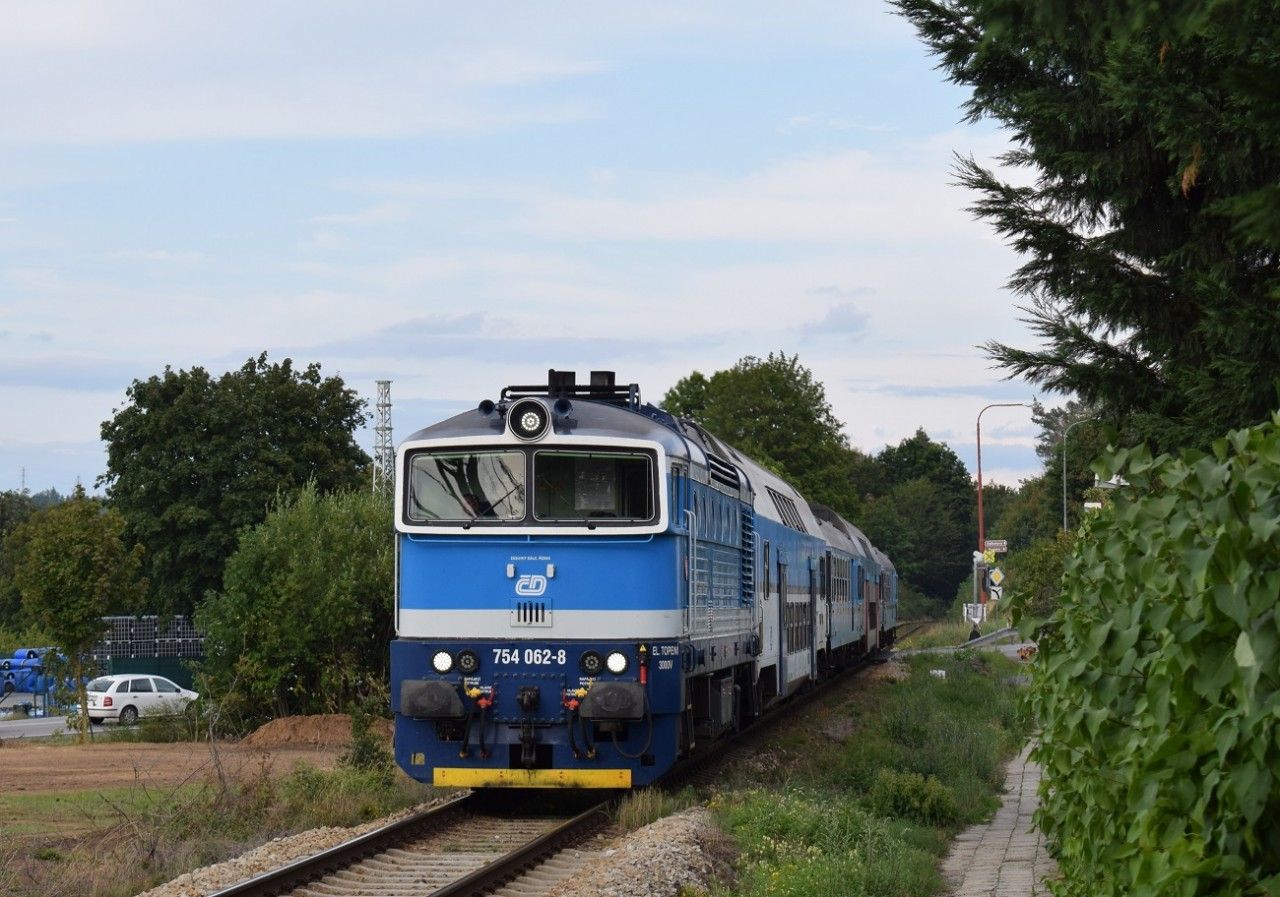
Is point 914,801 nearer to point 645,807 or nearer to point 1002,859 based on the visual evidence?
point 1002,859

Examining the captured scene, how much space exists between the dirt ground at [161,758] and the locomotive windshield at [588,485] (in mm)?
5119

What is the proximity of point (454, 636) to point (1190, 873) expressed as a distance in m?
10.3

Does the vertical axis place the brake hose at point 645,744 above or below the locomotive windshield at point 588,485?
below

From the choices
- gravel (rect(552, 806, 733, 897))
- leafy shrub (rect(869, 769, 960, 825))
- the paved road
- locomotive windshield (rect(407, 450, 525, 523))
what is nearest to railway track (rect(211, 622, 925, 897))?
gravel (rect(552, 806, 733, 897))

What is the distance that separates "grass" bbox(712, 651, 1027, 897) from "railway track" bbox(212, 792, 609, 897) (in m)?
1.36

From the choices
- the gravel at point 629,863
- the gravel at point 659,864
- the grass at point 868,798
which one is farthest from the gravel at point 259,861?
the grass at point 868,798

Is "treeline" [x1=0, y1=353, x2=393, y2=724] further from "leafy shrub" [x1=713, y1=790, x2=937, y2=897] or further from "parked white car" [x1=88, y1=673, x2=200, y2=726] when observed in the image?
"leafy shrub" [x1=713, y1=790, x2=937, y2=897]

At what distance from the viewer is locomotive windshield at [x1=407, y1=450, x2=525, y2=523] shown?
13.8 meters

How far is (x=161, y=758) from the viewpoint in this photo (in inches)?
886

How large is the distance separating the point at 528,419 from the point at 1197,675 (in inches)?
408

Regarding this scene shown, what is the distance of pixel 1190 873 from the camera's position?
12.1ft

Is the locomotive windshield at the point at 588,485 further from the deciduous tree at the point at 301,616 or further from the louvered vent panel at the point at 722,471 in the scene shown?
the deciduous tree at the point at 301,616

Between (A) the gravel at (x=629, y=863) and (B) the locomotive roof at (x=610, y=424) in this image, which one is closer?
(A) the gravel at (x=629, y=863)

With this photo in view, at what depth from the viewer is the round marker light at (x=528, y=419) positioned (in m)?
13.7
